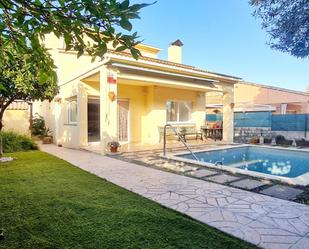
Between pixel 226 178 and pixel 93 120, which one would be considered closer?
pixel 226 178

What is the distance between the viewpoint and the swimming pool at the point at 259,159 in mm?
10580

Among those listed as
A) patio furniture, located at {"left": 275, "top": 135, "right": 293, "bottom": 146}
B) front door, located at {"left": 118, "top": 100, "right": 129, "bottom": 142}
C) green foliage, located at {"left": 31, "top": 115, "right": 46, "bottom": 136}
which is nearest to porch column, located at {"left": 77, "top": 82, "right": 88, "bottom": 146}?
front door, located at {"left": 118, "top": 100, "right": 129, "bottom": 142}

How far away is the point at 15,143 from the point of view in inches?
528

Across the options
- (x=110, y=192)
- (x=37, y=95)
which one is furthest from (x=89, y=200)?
(x=37, y=95)

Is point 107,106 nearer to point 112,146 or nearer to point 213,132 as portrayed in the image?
point 112,146

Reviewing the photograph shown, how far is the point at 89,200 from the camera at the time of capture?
515cm

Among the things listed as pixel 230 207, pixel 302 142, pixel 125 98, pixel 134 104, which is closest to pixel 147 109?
pixel 134 104

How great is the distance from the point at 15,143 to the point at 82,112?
4010 millimetres

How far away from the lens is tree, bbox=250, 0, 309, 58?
249 inches

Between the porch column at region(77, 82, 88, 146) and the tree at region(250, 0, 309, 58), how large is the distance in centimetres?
985

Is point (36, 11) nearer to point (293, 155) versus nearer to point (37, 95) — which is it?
point (37, 95)

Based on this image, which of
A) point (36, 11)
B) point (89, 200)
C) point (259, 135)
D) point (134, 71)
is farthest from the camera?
point (259, 135)

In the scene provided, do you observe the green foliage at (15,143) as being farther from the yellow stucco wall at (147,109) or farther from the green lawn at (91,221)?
the green lawn at (91,221)

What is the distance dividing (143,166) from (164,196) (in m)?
3.40
